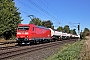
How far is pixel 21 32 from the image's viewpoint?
33938 millimetres

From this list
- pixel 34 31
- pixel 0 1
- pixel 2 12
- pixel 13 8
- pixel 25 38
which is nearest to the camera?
pixel 25 38

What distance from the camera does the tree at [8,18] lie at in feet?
170

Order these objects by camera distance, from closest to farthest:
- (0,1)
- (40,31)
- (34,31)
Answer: (34,31) < (40,31) < (0,1)

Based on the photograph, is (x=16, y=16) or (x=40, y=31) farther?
(x=16, y=16)

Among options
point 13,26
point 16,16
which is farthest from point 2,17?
point 16,16

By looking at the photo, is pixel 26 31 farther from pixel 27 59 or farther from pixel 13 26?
pixel 13 26

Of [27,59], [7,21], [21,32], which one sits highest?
[7,21]

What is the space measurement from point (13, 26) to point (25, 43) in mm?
22854

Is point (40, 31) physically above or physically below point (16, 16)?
below

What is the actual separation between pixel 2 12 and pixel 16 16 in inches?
435

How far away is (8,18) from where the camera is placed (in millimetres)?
54469

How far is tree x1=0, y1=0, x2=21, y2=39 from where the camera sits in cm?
5172

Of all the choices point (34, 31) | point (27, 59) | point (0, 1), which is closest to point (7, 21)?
point (0, 1)

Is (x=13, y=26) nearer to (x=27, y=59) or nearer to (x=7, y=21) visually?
(x=7, y=21)
